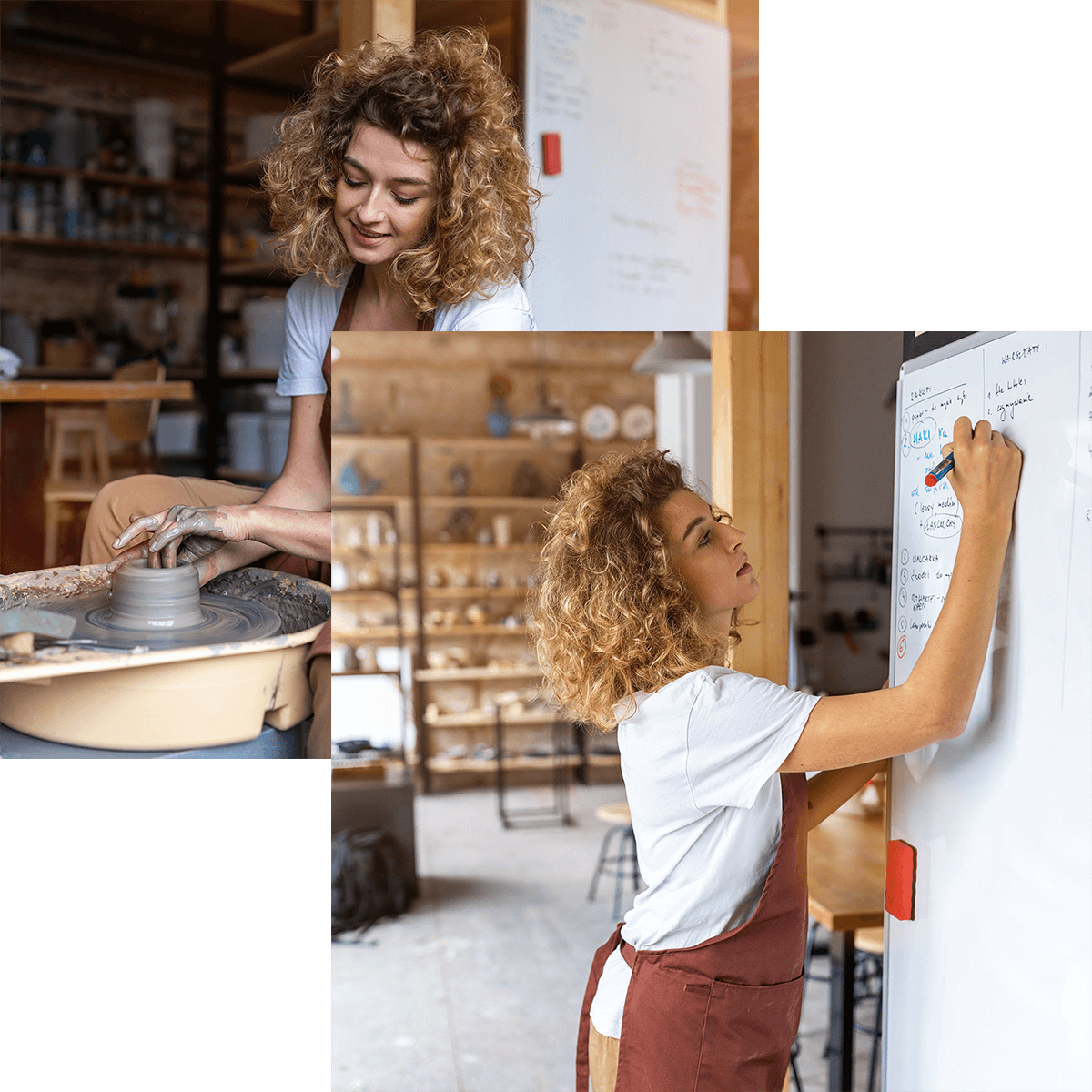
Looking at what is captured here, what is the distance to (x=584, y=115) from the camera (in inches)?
85.7

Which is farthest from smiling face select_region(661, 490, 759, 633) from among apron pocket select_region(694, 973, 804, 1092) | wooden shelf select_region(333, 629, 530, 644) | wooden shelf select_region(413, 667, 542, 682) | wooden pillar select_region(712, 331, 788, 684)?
wooden shelf select_region(413, 667, 542, 682)

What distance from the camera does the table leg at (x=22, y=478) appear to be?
1.66 meters

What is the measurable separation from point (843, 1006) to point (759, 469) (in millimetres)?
1383

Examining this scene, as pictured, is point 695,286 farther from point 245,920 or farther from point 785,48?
point 245,920

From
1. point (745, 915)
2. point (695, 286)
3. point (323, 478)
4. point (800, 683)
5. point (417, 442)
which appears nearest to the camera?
point (745, 915)

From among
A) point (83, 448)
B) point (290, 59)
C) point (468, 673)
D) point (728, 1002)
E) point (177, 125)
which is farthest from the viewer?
point (468, 673)

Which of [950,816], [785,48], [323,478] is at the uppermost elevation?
[785,48]

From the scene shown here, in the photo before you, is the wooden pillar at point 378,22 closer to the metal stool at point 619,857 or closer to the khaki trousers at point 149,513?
the khaki trousers at point 149,513

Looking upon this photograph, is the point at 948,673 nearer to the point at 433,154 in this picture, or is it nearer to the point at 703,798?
the point at 703,798

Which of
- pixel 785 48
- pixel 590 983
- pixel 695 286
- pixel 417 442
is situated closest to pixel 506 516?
pixel 417 442

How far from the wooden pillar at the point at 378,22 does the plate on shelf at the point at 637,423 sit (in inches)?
198

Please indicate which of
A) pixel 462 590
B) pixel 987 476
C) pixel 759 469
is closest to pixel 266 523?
pixel 759 469

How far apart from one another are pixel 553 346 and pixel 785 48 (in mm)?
4696

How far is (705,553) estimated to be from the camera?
1.45 m
